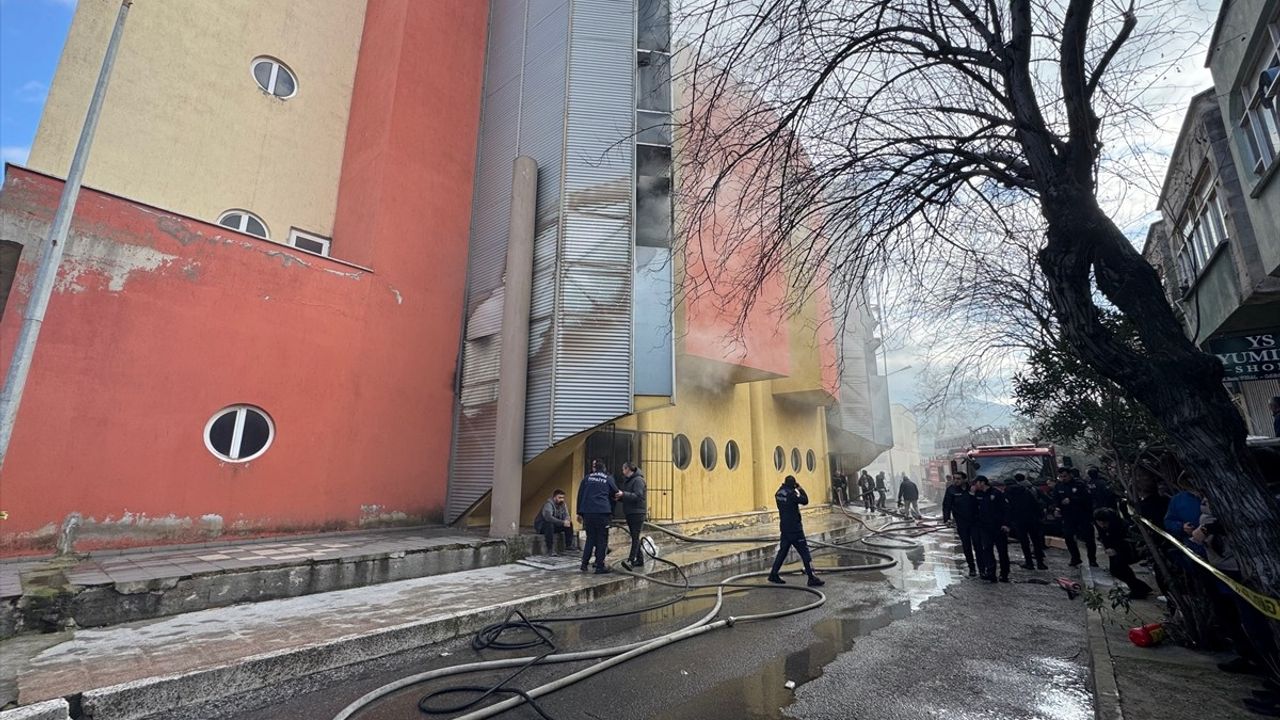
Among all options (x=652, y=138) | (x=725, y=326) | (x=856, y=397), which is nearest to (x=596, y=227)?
(x=652, y=138)

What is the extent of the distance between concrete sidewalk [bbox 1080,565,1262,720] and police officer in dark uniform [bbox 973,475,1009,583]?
2.94m

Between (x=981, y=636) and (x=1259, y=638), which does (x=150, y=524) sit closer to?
(x=981, y=636)

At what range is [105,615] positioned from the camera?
17.1ft

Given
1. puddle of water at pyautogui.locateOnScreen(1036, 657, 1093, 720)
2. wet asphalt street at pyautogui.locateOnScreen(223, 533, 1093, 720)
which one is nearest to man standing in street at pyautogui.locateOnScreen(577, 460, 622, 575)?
wet asphalt street at pyautogui.locateOnScreen(223, 533, 1093, 720)

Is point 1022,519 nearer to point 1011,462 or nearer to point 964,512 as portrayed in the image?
point 964,512

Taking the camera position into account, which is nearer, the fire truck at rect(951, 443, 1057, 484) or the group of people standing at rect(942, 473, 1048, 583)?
the group of people standing at rect(942, 473, 1048, 583)

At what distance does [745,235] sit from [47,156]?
11313mm

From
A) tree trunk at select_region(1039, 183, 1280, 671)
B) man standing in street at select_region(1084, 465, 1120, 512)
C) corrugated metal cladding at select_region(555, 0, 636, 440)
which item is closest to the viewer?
tree trunk at select_region(1039, 183, 1280, 671)

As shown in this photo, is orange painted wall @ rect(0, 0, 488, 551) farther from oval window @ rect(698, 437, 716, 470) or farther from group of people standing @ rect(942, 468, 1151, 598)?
group of people standing @ rect(942, 468, 1151, 598)

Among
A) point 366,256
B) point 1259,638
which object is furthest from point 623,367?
point 1259,638

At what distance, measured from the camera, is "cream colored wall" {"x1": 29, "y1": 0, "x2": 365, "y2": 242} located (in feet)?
30.1

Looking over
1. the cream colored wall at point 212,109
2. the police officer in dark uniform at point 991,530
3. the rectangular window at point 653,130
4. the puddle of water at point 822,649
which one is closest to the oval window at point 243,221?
the cream colored wall at point 212,109

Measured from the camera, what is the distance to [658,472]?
40.6 ft

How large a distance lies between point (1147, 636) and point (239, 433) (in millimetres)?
11330
